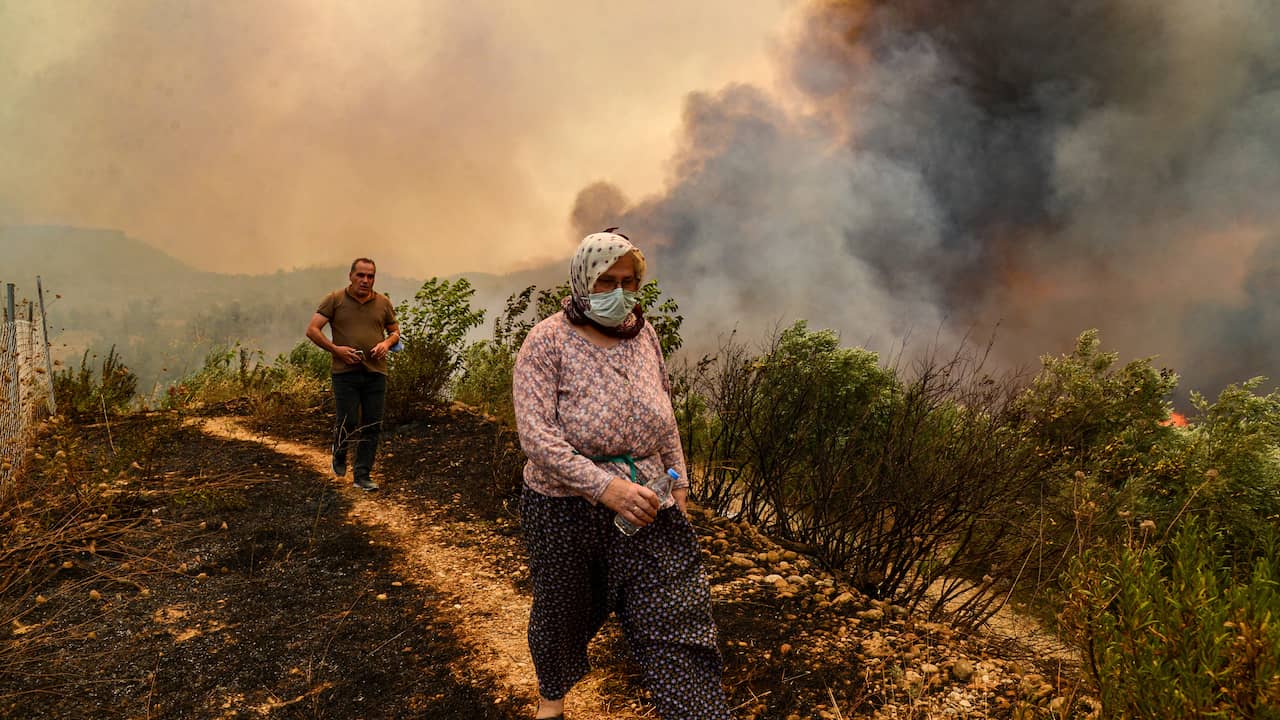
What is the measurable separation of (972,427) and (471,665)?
11.0 feet

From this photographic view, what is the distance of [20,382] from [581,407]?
734cm

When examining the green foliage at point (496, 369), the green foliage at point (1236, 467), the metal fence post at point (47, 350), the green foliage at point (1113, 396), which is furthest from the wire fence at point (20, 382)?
the green foliage at point (1236, 467)

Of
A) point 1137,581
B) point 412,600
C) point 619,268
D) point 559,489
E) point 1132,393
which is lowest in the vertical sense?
point 412,600

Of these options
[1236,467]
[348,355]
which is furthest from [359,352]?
[1236,467]

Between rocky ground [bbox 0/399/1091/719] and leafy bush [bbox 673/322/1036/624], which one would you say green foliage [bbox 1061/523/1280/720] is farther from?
leafy bush [bbox 673/322/1036/624]

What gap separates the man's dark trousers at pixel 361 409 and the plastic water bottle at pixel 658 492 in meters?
4.57

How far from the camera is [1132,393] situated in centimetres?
897

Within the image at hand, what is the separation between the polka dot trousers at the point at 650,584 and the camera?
7.62 feet

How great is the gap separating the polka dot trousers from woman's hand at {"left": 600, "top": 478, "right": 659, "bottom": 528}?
0.23 meters

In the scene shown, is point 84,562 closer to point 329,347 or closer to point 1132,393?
point 329,347

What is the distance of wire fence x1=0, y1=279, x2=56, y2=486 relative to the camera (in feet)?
18.9

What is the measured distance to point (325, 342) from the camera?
238 inches

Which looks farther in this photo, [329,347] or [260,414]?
[260,414]

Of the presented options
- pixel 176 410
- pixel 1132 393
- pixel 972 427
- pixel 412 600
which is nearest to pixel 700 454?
pixel 972 427
